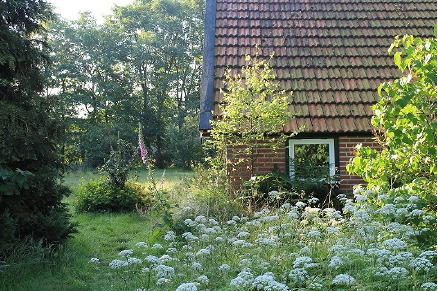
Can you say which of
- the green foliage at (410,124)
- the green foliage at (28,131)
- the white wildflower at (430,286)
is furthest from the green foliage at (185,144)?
the white wildflower at (430,286)

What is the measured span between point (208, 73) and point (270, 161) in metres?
2.36

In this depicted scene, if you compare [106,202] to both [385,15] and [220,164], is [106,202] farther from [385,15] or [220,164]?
[385,15]

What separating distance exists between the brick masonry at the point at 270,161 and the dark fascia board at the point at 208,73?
83cm

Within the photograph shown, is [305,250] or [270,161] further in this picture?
[270,161]

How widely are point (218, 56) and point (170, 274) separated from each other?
7255 mm

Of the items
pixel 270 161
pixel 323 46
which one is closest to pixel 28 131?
pixel 270 161

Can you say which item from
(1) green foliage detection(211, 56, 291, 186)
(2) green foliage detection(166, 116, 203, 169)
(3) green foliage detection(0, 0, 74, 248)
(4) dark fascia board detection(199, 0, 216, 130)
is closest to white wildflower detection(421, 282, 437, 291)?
(3) green foliage detection(0, 0, 74, 248)

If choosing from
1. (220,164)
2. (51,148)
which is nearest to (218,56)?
(220,164)

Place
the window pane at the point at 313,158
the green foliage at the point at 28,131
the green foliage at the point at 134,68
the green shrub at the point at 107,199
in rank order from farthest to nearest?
the green foliage at the point at 134,68
the green shrub at the point at 107,199
the window pane at the point at 313,158
the green foliage at the point at 28,131

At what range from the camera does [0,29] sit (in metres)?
5.86

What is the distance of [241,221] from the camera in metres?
6.52

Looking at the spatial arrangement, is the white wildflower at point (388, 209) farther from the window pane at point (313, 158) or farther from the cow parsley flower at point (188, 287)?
the window pane at point (313, 158)

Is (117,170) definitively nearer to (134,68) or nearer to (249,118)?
(249,118)

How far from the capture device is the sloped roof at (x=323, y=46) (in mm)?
9531
